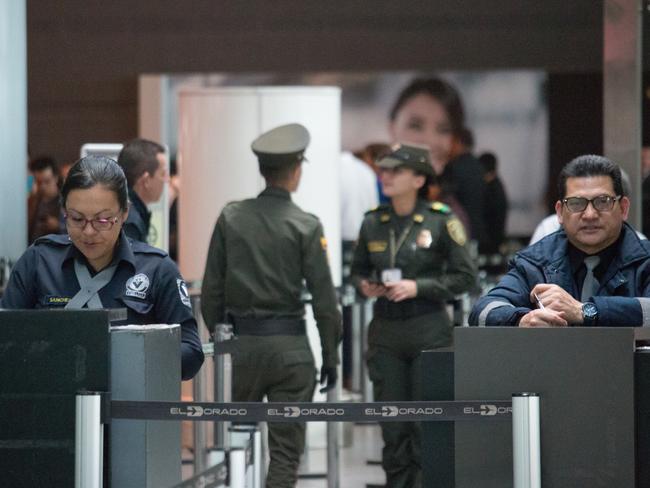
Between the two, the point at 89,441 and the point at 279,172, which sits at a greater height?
the point at 279,172

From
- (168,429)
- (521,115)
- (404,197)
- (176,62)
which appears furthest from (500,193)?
(168,429)

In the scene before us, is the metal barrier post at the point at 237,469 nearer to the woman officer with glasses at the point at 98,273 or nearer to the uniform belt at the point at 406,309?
the woman officer with glasses at the point at 98,273

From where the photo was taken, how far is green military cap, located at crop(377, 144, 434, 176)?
24.4 ft

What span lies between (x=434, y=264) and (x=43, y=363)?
3.82m

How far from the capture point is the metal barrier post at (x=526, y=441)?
364 cm

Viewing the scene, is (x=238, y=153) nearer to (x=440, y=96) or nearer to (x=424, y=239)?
(x=424, y=239)

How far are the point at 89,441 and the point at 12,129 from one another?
13.9 ft

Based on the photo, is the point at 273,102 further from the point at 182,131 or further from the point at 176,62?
the point at 176,62

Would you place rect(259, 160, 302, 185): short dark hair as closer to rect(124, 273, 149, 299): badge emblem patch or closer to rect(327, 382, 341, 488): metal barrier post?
rect(327, 382, 341, 488): metal barrier post

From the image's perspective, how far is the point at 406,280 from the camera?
23.5 feet

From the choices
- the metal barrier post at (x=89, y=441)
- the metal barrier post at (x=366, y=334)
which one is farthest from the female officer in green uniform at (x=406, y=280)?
the metal barrier post at (x=89, y=441)

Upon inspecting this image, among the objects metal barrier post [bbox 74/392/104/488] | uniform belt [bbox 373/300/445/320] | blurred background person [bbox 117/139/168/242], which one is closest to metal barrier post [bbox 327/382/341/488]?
uniform belt [bbox 373/300/445/320]

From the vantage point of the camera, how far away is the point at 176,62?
16078mm

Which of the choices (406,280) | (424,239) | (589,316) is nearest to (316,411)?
(589,316)
